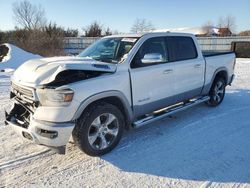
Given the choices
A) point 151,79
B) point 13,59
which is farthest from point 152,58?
point 13,59

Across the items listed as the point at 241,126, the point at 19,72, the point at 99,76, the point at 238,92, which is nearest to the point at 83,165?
the point at 99,76

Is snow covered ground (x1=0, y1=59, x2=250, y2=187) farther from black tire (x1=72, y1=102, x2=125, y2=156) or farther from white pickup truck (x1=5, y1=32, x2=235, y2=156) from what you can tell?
white pickup truck (x1=5, y1=32, x2=235, y2=156)

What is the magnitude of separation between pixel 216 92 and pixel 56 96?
4525mm

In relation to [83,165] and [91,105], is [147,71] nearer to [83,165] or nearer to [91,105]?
[91,105]

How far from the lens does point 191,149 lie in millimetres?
4402

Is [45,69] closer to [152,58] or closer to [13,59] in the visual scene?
[152,58]

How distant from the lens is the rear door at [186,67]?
17.7 ft

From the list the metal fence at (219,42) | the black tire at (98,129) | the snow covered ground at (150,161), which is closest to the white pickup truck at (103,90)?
the black tire at (98,129)

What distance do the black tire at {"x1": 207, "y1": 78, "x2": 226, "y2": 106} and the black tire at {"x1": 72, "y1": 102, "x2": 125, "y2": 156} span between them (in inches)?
124

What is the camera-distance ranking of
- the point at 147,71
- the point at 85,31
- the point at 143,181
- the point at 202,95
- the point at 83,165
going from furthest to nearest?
the point at 85,31
the point at 202,95
the point at 147,71
the point at 83,165
the point at 143,181

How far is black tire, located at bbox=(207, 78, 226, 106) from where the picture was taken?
674cm

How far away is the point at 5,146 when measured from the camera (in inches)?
175

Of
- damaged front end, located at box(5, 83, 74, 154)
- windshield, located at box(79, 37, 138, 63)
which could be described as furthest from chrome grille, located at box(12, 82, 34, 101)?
windshield, located at box(79, 37, 138, 63)

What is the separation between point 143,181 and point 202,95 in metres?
3.56
